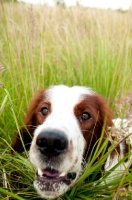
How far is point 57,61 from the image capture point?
504 centimetres

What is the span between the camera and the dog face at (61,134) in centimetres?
239

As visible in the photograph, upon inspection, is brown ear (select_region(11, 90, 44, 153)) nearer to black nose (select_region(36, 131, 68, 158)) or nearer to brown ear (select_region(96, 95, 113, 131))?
brown ear (select_region(96, 95, 113, 131))

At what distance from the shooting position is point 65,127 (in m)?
2.47

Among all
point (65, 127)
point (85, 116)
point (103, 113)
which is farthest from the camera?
point (103, 113)

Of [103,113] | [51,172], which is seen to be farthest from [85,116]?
[51,172]

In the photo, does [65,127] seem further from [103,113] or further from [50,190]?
[103,113]

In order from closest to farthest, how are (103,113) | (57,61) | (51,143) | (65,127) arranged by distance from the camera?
(51,143)
(65,127)
(103,113)
(57,61)

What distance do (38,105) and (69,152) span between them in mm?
856

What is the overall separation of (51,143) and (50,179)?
34 centimetres

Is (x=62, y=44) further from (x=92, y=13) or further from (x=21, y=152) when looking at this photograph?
(x=21, y=152)

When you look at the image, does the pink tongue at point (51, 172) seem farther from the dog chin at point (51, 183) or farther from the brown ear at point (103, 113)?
the brown ear at point (103, 113)

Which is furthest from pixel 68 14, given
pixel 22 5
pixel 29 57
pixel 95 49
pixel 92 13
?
pixel 29 57

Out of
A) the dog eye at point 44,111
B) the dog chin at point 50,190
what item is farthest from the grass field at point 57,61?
the dog eye at point 44,111

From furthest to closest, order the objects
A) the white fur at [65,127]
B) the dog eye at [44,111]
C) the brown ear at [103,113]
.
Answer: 1. the brown ear at [103,113]
2. the dog eye at [44,111]
3. the white fur at [65,127]
